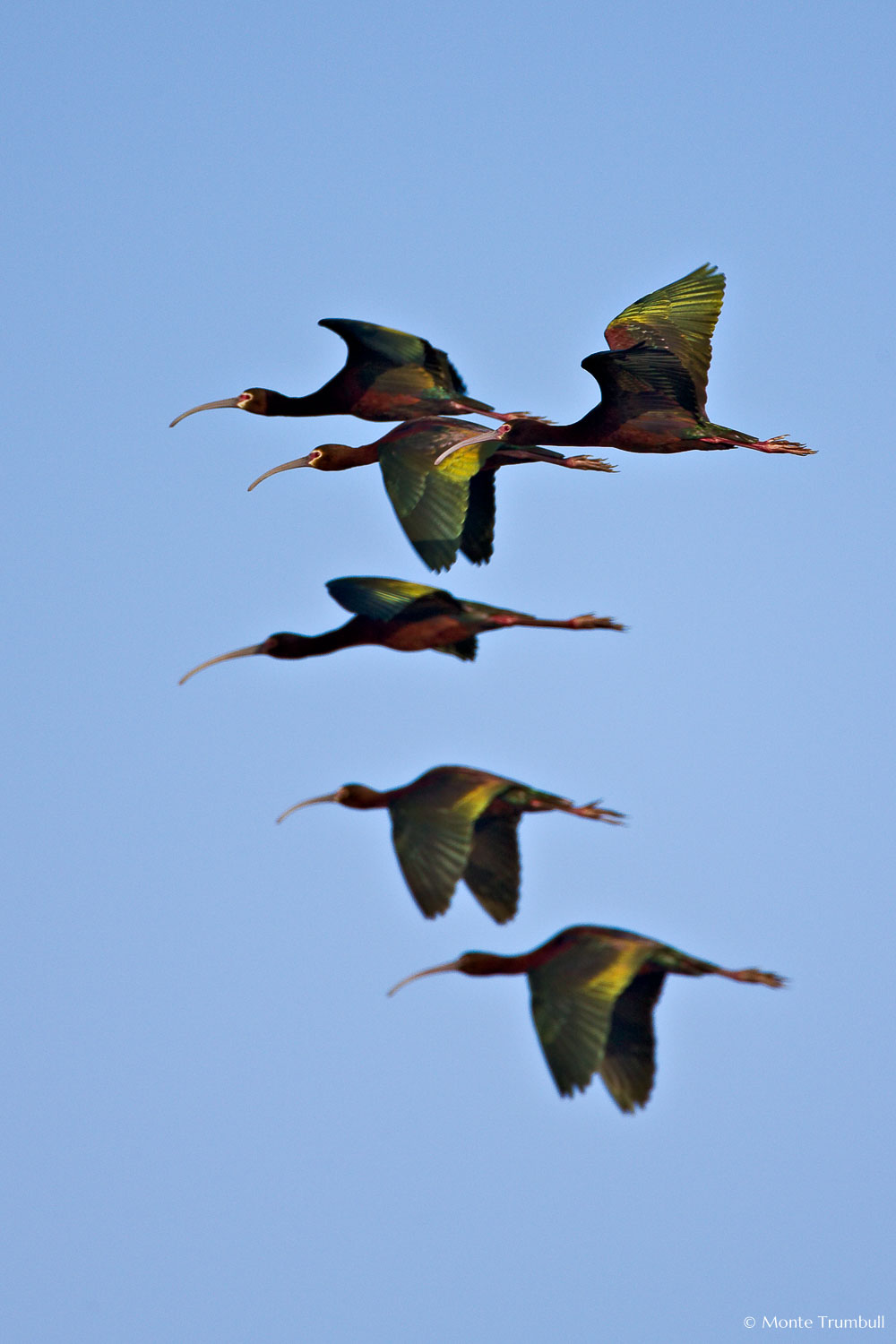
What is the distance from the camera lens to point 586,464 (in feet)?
118

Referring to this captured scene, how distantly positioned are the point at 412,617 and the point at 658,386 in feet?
21.0

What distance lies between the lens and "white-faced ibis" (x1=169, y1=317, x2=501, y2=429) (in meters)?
34.9

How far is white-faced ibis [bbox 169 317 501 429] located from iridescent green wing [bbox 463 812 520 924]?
770 cm

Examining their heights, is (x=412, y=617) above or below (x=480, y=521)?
below

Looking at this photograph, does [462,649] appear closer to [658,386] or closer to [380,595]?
[380,595]

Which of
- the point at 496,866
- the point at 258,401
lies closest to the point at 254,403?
the point at 258,401

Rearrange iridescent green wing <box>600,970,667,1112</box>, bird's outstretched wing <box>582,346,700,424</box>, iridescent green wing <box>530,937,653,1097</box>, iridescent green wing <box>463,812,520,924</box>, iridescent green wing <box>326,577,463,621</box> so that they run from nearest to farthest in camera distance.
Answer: iridescent green wing <box>530,937,653,1097</box> < iridescent green wing <box>600,970,667,1112</box> < iridescent green wing <box>463,812,520,924</box> < iridescent green wing <box>326,577,463,621</box> < bird's outstretched wing <box>582,346,700,424</box>

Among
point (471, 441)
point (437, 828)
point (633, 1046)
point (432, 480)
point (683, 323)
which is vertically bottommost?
point (633, 1046)

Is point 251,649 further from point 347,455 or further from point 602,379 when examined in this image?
point 602,379

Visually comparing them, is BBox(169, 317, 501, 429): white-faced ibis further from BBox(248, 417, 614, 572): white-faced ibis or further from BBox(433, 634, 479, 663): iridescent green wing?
BBox(433, 634, 479, 663): iridescent green wing

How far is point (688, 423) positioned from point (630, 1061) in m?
11.0

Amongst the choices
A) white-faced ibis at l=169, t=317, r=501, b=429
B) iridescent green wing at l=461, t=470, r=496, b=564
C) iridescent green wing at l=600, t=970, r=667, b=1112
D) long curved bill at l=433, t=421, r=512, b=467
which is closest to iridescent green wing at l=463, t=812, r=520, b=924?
iridescent green wing at l=600, t=970, r=667, b=1112

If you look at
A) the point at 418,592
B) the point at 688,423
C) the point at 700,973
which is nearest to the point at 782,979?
the point at 700,973

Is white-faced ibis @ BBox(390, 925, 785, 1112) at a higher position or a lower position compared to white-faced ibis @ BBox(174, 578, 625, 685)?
lower
